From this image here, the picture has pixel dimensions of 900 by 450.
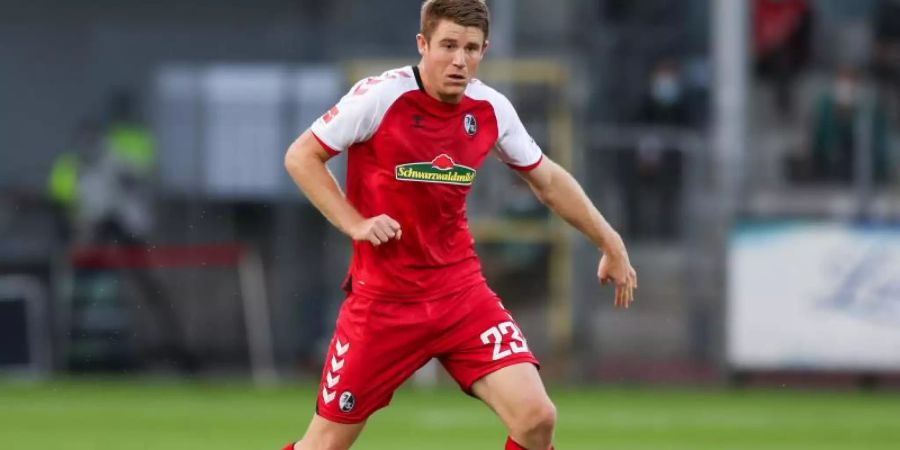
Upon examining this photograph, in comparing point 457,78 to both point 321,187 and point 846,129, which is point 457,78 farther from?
point 846,129

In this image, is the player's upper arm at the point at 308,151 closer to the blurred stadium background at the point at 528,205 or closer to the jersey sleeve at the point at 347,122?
the jersey sleeve at the point at 347,122

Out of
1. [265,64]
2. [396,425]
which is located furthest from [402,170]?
[265,64]

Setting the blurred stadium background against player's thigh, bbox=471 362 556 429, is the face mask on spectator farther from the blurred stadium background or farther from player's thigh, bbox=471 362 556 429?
player's thigh, bbox=471 362 556 429

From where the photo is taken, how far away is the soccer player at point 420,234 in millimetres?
7070

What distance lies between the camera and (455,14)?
22.9 ft

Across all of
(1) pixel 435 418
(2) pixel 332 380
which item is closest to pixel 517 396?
(2) pixel 332 380

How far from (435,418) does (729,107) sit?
4.24 m

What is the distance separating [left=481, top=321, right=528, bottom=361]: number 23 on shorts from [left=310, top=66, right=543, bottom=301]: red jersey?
210 mm

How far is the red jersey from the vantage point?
713cm

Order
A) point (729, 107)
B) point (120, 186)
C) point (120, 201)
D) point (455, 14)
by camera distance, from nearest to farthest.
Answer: point (455, 14), point (729, 107), point (120, 201), point (120, 186)

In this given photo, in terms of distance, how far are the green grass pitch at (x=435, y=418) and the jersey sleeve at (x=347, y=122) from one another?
15.8 feet

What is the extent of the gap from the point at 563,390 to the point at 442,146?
912cm

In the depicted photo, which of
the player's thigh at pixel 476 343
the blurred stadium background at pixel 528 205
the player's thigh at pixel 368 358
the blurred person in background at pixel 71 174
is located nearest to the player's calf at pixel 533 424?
the player's thigh at pixel 476 343

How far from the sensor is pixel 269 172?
17.1m
